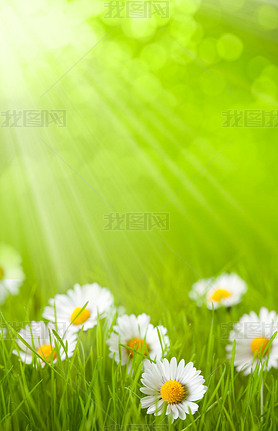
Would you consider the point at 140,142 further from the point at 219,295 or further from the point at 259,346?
the point at 259,346

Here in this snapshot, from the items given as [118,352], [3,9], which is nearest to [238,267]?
[118,352]

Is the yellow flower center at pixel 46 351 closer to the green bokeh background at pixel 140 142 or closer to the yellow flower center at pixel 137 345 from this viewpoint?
the yellow flower center at pixel 137 345

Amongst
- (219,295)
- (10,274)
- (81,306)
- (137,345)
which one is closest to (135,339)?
(137,345)

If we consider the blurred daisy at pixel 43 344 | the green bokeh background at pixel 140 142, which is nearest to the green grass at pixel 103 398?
the blurred daisy at pixel 43 344

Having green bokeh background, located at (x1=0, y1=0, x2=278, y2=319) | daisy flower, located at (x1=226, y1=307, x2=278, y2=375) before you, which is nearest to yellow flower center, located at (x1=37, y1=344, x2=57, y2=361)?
daisy flower, located at (x1=226, y1=307, x2=278, y2=375)

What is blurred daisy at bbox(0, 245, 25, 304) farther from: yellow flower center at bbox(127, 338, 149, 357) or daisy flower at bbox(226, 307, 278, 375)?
daisy flower at bbox(226, 307, 278, 375)

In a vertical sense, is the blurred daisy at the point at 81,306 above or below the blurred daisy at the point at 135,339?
above
